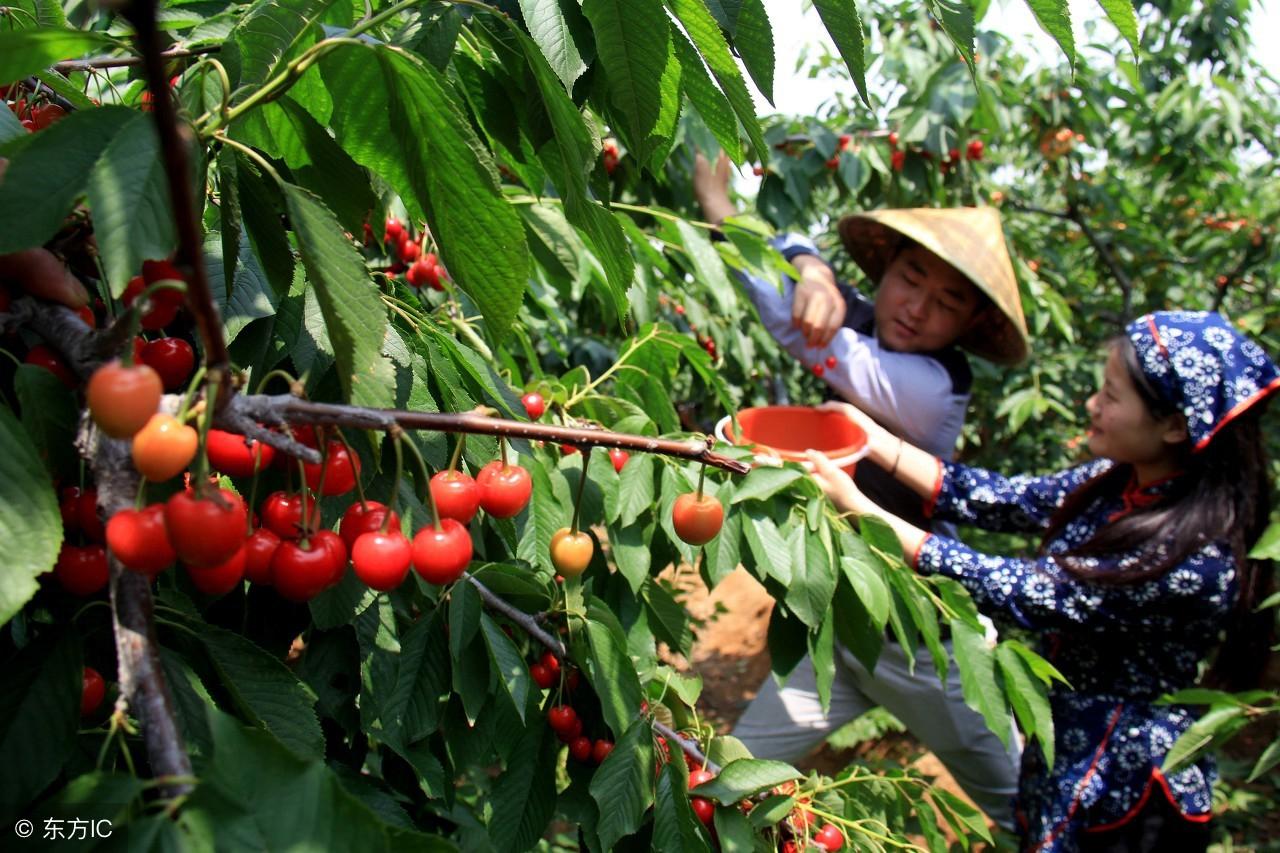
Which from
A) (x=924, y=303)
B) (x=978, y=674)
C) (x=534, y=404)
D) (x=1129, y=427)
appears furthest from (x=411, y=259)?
(x=1129, y=427)

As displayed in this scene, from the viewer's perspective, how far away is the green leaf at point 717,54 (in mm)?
761

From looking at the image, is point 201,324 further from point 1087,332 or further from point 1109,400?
point 1087,332

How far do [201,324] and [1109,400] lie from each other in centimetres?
260

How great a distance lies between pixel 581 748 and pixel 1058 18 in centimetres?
99

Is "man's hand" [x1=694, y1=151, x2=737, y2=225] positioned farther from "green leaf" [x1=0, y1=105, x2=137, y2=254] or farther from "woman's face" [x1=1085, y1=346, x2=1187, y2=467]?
"green leaf" [x1=0, y1=105, x2=137, y2=254]

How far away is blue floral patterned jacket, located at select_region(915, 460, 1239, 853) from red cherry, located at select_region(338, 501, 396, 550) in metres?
2.16

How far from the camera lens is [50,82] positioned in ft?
2.91

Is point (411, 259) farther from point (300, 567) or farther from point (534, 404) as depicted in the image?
point (300, 567)

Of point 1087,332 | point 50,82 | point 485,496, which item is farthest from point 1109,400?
point 1087,332

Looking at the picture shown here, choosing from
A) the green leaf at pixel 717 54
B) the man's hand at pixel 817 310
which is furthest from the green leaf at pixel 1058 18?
the man's hand at pixel 817 310

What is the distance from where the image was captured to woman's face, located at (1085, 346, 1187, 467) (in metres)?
2.43

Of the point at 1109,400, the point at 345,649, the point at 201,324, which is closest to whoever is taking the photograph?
the point at 201,324

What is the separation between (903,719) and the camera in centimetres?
312

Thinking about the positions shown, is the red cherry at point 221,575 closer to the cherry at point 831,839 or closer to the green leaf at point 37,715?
the green leaf at point 37,715
